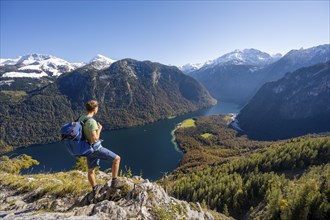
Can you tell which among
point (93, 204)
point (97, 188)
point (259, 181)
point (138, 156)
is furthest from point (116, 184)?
point (138, 156)

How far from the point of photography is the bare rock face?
9891mm

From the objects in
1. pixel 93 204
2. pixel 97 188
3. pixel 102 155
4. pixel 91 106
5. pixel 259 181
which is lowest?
pixel 259 181

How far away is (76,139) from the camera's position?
28.6ft

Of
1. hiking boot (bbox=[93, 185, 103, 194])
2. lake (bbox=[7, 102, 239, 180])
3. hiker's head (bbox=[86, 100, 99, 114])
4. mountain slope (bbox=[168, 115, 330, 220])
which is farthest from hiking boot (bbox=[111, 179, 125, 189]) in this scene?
lake (bbox=[7, 102, 239, 180])

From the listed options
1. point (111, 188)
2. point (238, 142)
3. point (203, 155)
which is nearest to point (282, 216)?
point (111, 188)

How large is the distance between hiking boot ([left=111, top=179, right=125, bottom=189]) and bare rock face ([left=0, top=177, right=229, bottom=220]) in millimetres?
156

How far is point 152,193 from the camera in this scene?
1187 centimetres

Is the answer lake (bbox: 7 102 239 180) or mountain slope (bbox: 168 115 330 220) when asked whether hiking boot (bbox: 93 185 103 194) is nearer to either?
mountain slope (bbox: 168 115 330 220)

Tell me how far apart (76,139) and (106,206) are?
3.50 metres

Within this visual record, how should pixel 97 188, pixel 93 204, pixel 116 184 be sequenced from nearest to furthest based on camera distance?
pixel 93 204 < pixel 116 184 < pixel 97 188

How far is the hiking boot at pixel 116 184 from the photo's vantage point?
37.2ft

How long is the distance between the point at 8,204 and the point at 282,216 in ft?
73.7

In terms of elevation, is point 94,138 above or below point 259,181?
above

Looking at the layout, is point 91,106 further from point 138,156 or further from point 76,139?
point 138,156
